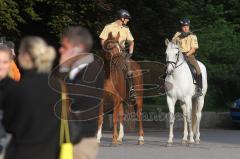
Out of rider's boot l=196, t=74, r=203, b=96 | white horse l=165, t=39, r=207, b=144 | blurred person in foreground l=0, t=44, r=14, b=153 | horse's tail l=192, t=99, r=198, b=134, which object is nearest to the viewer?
blurred person in foreground l=0, t=44, r=14, b=153

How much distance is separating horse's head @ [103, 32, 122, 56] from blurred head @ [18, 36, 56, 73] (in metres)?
11.3

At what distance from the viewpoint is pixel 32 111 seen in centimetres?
612

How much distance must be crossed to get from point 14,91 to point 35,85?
0.57ft

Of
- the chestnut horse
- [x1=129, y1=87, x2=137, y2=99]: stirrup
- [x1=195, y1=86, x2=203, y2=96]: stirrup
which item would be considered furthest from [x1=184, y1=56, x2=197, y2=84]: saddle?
[x1=129, y1=87, x2=137, y2=99]: stirrup

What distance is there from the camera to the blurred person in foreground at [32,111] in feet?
20.0

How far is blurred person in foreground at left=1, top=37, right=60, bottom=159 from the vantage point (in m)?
6.11

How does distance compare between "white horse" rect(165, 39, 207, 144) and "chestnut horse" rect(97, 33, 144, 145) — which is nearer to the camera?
"chestnut horse" rect(97, 33, 144, 145)

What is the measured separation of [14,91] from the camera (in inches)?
241

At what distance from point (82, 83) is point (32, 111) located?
860 mm

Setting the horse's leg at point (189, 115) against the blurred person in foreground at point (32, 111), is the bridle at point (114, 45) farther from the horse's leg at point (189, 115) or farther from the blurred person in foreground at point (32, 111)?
the blurred person in foreground at point (32, 111)

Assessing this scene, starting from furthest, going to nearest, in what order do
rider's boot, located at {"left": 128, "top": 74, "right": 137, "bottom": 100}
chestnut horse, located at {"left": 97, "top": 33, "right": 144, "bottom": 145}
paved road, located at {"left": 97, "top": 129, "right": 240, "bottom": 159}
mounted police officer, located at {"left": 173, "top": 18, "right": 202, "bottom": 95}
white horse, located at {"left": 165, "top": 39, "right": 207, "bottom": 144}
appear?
1. mounted police officer, located at {"left": 173, "top": 18, "right": 202, "bottom": 95}
2. white horse, located at {"left": 165, "top": 39, "right": 207, "bottom": 144}
3. rider's boot, located at {"left": 128, "top": 74, "right": 137, "bottom": 100}
4. chestnut horse, located at {"left": 97, "top": 33, "right": 144, "bottom": 145}
5. paved road, located at {"left": 97, "top": 129, "right": 240, "bottom": 159}

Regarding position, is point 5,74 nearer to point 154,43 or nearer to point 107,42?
point 107,42

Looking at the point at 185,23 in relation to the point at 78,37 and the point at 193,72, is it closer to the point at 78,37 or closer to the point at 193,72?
the point at 193,72

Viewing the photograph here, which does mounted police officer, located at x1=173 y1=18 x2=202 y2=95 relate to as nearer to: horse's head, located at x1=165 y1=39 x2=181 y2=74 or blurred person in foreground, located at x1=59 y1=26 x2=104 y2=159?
horse's head, located at x1=165 y1=39 x2=181 y2=74
